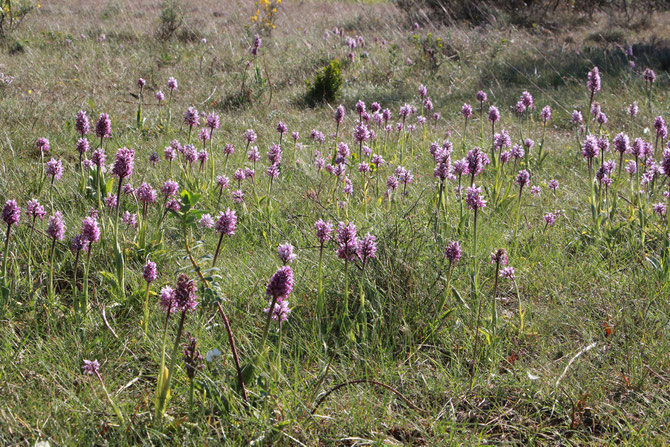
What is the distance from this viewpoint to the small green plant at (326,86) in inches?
292

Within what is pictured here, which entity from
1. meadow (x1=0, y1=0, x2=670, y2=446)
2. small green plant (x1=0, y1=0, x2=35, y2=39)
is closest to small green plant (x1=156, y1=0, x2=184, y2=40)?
small green plant (x1=0, y1=0, x2=35, y2=39)

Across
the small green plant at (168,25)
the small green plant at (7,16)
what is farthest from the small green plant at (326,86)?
the small green plant at (7,16)

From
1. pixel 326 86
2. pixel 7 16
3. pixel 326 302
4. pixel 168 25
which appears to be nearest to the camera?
pixel 326 302

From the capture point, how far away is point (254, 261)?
2.61 meters

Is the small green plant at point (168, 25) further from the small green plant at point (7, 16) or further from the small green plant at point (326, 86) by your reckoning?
the small green plant at point (326, 86)

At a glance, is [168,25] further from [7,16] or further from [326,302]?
[326,302]

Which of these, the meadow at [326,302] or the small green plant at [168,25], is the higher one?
the small green plant at [168,25]

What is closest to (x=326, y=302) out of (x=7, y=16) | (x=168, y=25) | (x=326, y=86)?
(x=326, y=86)

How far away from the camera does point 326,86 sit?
24.5ft

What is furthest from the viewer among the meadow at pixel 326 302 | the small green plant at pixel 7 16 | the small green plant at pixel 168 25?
the small green plant at pixel 168 25

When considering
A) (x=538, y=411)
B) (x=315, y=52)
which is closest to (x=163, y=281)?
(x=538, y=411)

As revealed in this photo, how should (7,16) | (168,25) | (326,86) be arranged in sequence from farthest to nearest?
(168,25) → (7,16) → (326,86)

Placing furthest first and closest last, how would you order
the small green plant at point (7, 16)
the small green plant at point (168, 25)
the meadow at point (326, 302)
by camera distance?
the small green plant at point (168, 25) → the small green plant at point (7, 16) → the meadow at point (326, 302)

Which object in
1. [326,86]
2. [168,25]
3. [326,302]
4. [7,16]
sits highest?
[7,16]
